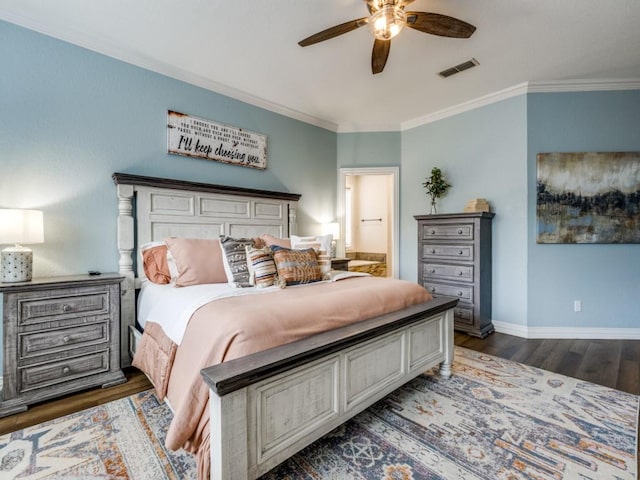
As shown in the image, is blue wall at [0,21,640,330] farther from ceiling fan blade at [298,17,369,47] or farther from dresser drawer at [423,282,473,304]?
ceiling fan blade at [298,17,369,47]

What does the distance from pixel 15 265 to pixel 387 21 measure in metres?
2.84

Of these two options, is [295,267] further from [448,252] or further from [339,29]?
[448,252]

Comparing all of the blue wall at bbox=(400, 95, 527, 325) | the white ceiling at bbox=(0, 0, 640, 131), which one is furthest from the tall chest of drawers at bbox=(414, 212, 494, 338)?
the white ceiling at bbox=(0, 0, 640, 131)

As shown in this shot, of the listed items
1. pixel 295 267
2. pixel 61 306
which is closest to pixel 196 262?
pixel 295 267

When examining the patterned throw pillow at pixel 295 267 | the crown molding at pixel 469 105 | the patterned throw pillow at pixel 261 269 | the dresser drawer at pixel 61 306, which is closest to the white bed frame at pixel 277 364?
the dresser drawer at pixel 61 306

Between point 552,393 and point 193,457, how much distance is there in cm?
233

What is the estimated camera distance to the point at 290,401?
1368 millimetres

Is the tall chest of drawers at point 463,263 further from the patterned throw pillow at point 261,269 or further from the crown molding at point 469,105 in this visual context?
the patterned throw pillow at point 261,269

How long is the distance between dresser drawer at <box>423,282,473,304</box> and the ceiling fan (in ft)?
8.21

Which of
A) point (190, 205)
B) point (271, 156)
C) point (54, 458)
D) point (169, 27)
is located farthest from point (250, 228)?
point (54, 458)

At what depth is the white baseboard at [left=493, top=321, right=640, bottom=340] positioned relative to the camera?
328 cm

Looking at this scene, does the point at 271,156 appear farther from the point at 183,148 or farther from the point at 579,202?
the point at 579,202

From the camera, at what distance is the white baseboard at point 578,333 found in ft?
10.8

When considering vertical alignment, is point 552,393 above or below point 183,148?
below
